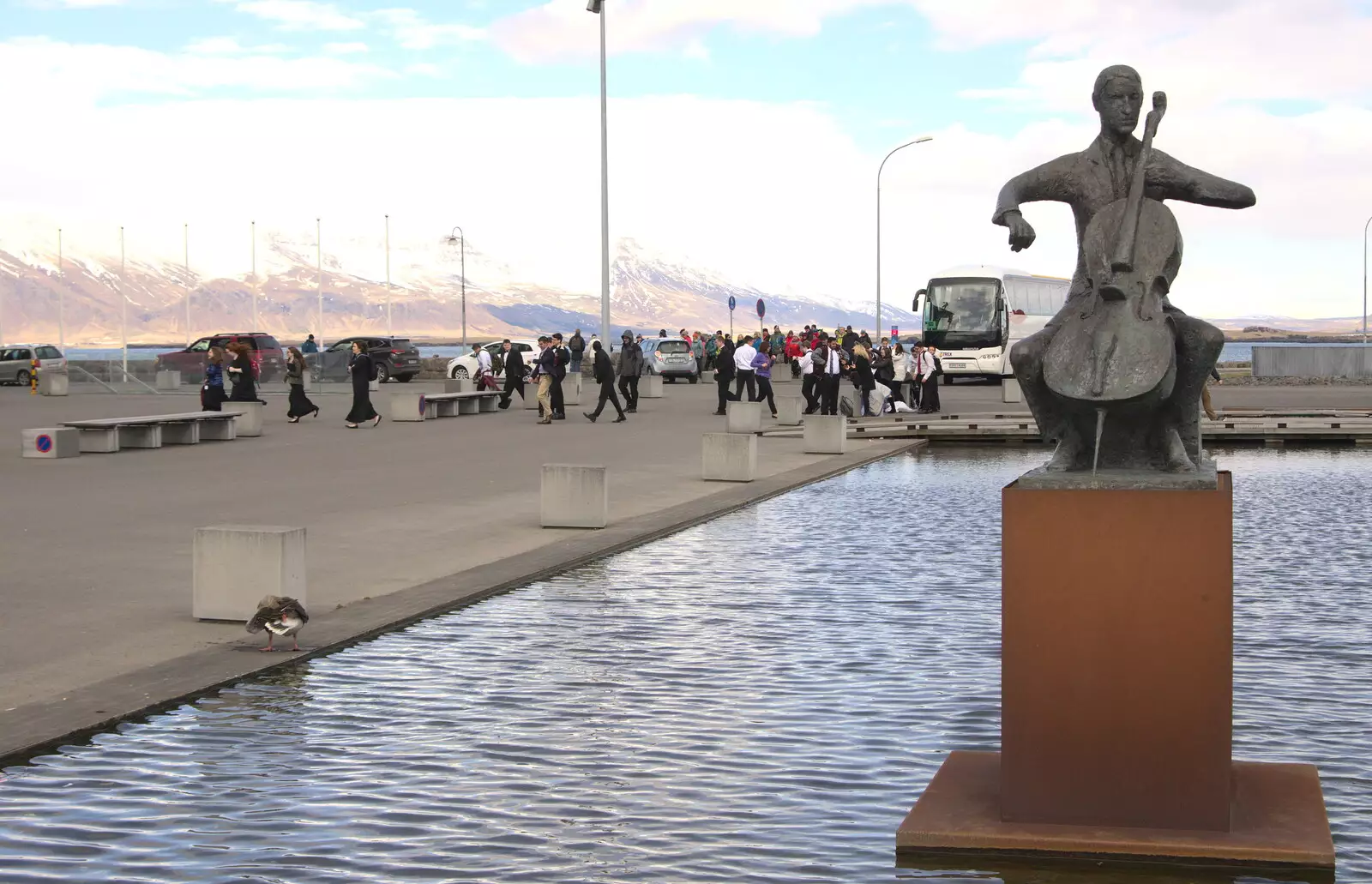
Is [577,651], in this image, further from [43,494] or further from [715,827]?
[43,494]

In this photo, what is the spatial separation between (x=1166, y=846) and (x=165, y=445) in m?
24.3

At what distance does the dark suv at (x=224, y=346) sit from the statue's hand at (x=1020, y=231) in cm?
4589

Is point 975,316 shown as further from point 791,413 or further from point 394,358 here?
point 791,413

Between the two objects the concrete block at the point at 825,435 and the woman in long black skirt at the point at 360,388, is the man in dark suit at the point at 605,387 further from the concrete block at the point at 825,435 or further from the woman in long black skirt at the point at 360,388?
the concrete block at the point at 825,435

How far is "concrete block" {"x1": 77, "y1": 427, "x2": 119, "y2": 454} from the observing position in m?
26.8

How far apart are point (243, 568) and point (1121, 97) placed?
5828 mm

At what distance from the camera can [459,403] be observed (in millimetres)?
39438

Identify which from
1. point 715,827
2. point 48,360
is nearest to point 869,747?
point 715,827

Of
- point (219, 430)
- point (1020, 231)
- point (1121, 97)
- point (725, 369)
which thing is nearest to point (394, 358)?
point (725, 369)

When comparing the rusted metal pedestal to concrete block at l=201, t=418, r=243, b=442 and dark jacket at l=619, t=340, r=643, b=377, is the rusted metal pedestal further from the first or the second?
dark jacket at l=619, t=340, r=643, b=377

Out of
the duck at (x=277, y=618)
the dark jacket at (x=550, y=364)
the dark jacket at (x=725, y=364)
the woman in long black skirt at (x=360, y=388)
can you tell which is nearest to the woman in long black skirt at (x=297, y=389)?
the woman in long black skirt at (x=360, y=388)

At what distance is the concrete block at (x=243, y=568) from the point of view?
1038 cm

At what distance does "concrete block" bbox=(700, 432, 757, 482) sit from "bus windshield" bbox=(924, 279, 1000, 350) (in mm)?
34145

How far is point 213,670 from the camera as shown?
29.8ft
